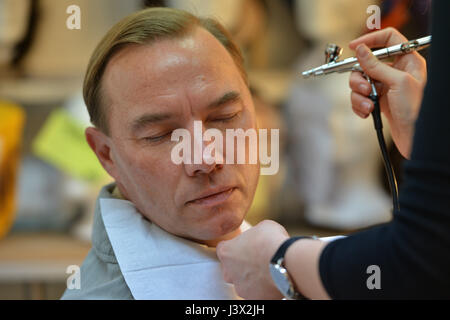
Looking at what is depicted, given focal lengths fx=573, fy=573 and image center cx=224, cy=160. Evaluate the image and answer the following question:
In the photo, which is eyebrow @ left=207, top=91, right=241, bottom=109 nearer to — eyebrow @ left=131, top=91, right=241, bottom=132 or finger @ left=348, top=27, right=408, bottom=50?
eyebrow @ left=131, top=91, right=241, bottom=132

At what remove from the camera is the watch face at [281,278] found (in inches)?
24.6

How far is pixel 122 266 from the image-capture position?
0.84 meters

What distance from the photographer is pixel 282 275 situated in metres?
0.63

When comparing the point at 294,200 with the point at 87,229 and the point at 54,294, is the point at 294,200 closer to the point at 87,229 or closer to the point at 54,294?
the point at 87,229

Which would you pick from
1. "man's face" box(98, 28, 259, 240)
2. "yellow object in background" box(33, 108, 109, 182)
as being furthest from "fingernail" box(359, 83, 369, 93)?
"yellow object in background" box(33, 108, 109, 182)

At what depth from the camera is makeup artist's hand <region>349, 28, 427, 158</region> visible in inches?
32.3

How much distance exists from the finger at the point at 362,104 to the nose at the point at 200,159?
0.78 ft

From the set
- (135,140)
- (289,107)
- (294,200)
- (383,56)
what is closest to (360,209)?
(294,200)

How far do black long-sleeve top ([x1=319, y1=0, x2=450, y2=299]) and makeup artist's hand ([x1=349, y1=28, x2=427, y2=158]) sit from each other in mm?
278

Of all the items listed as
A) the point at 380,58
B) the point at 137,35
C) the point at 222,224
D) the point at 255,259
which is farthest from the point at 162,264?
the point at 380,58

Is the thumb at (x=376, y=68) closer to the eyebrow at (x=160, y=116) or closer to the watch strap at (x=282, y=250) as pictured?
the eyebrow at (x=160, y=116)

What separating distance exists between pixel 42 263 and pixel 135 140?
1.07 m

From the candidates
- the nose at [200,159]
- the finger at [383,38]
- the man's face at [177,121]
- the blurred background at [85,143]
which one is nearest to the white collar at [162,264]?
the man's face at [177,121]

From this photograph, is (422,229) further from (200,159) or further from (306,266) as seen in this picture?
(200,159)
